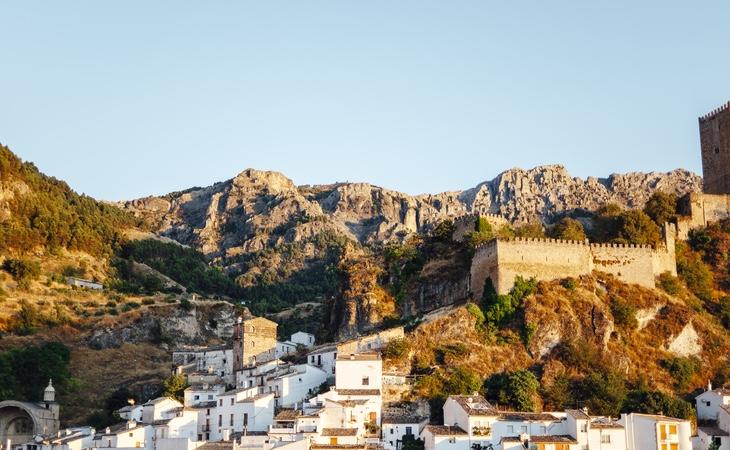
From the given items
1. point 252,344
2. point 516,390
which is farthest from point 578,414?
point 252,344

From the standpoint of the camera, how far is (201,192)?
162 metres

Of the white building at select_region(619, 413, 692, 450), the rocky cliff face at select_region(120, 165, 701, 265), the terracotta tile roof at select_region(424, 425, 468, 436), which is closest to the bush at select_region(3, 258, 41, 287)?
the terracotta tile roof at select_region(424, 425, 468, 436)

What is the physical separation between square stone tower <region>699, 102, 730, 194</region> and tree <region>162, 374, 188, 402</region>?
40.7 metres

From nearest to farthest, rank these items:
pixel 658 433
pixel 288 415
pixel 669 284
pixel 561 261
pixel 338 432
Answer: pixel 338 432 → pixel 658 433 → pixel 288 415 → pixel 561 261 → pixel 669 284

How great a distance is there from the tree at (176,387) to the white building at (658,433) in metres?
25.5

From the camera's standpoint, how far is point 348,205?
15162 cm

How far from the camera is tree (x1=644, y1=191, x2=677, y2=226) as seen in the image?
7219cm

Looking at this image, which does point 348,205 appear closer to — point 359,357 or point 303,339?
point 303,339

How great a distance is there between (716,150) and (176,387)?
1693 inches

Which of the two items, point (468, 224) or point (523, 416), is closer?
point (523, 416)

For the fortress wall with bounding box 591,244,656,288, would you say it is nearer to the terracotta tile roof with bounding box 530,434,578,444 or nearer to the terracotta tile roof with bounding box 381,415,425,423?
the terracotta tile roof with bounding box 530,434,578,444

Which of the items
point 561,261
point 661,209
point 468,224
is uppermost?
point 661,209

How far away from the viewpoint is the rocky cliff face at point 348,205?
122 meters

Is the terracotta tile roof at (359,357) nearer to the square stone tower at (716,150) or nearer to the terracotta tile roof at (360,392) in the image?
the terracotta tile roof at (360,392)
